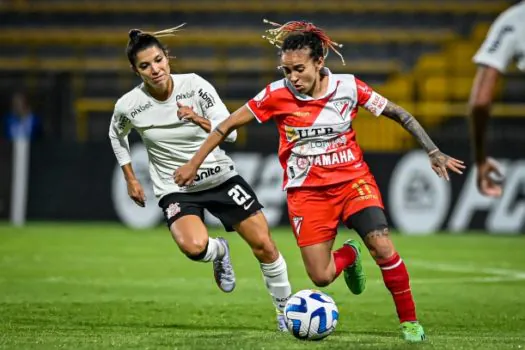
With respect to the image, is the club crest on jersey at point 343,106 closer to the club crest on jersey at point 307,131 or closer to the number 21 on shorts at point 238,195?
the club crest on jersey at point 307,131

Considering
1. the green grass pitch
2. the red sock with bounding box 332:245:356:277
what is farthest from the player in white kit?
the red sock with bounding box 332:245:356:277

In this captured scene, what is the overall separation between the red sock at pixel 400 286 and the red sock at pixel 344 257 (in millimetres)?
575

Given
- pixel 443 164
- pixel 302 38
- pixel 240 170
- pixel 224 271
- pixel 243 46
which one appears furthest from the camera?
pixel 243 46

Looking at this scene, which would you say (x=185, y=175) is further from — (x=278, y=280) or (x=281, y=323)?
(x=281, y=323)

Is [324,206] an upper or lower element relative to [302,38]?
lower

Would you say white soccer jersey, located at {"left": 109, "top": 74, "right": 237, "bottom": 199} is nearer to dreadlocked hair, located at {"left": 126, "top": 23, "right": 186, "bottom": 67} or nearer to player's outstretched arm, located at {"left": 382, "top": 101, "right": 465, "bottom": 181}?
dreadlocked hair, located at {"left": 126, "top": 23, "right": 186, "bottom": 67}

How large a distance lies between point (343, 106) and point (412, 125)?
53cm

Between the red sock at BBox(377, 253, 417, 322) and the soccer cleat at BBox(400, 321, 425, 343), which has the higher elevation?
the red sock at BBox(377, 253, 417, 322)

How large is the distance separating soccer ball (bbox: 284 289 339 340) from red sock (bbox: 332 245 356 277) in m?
0.62

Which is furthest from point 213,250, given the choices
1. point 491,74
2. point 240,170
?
point 240,170

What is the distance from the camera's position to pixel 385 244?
7.51 metres

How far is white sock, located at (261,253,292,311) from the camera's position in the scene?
328 inches

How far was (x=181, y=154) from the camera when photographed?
8719 mm

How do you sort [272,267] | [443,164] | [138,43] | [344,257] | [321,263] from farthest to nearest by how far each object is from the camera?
[138,43] < [272,267] < [344,257] < [321,263] < [443,164]
